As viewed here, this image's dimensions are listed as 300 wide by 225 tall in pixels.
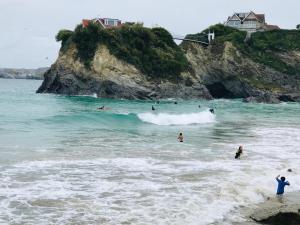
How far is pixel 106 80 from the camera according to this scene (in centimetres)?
8838

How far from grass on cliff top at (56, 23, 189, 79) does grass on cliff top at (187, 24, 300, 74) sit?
46.9ft

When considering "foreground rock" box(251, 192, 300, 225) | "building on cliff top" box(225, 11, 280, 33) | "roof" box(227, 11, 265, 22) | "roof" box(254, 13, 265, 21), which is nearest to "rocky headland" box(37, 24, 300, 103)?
"building on cliff top" box(225, 11, 280, 33)

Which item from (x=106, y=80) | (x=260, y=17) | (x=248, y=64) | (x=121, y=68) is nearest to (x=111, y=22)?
(x=121, y=68)

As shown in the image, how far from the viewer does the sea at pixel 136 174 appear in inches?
630

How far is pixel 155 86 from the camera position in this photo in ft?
306

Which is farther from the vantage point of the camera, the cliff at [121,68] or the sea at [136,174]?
the cliff at [121,68]

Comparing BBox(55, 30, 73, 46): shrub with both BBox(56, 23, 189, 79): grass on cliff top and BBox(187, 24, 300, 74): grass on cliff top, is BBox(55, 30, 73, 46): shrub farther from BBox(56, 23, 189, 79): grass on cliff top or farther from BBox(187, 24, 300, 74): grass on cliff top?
BBox(187, 24, 300, 74): grass on cliff top

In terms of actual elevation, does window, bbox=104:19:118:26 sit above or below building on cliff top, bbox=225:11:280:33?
below

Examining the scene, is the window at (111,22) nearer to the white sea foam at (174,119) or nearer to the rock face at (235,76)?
the rock face at (235,76)

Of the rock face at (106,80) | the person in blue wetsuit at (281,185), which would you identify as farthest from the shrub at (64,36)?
the person in blue wetsuit at (281,185)

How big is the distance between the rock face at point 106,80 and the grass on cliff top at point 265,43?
22.8 m

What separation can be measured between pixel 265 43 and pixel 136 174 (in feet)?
327

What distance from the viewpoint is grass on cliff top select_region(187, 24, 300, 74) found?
361 ft

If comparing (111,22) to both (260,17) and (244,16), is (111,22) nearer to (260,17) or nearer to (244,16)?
(244,16)
